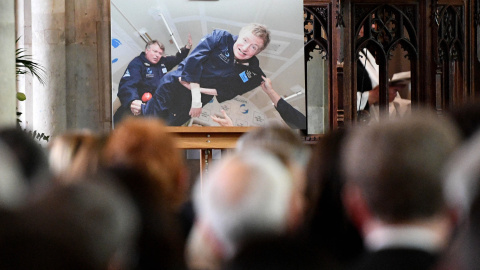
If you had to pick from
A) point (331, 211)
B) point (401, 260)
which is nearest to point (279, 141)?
point (331, 211)

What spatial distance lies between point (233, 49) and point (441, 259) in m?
7.38

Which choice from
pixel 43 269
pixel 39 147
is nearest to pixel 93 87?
pixel 39 147

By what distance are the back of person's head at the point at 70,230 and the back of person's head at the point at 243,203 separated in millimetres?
222

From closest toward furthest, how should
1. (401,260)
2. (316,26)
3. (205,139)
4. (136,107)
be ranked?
1. (401,260)
2. (205,139)
3. (136,107)
4. (316,26)

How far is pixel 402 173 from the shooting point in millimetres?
1354

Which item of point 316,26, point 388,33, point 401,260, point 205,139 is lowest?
point 401,260

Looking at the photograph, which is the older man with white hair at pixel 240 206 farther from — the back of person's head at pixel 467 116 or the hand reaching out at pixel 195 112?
the hand reaching out at pixel 195 112

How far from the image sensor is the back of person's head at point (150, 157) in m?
1.86

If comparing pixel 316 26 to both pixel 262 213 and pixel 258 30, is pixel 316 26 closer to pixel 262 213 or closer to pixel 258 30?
pixel 258 30

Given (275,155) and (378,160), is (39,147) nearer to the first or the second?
(275,155)

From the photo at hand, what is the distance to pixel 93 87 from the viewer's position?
922 centimetres

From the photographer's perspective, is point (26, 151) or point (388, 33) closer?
point (26, 151)

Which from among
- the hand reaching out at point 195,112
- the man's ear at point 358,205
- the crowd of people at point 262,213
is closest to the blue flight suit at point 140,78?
the hand reaching out at point 195,112

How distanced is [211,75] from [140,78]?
2.89 feet
